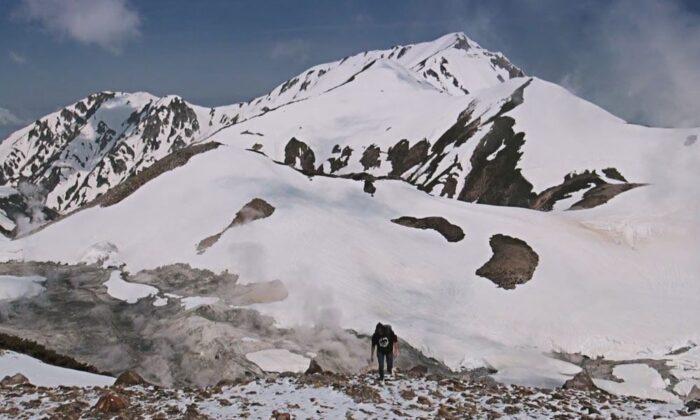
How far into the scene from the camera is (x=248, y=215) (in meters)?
57.5

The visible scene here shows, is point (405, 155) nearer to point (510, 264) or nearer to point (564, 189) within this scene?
point (564, 189)

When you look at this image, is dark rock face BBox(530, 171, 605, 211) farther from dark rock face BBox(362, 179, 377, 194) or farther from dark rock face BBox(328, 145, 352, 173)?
dark rock face BBox(328, 145, 352, 173)

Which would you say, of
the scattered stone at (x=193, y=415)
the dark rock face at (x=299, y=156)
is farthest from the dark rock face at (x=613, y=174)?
the scattered stone at (x=193, y=415)

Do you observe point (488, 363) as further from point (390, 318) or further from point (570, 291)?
point (570, 291)

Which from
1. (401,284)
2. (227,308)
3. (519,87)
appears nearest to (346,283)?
(401,284)

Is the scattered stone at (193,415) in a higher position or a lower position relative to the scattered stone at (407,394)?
lower

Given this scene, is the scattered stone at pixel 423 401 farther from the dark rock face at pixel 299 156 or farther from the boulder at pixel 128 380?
the dark rock face at pixel 299 156

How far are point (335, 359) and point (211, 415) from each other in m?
23.9

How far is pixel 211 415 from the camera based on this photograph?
587 inches

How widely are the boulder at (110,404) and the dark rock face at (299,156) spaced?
6130 inches

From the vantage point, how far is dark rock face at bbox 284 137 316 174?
566ft

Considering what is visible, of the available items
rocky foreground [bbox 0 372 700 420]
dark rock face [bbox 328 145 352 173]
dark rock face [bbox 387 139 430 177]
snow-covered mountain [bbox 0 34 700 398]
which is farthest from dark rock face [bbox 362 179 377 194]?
dark rock face [bbox 328 145 352 173]

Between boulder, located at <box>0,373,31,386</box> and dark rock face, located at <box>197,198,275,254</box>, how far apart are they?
3498cm

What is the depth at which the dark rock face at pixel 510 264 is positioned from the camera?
169ft
